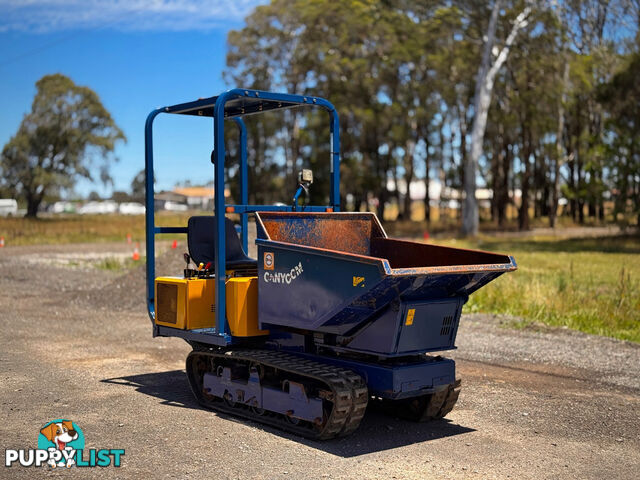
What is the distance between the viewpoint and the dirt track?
6422 mm

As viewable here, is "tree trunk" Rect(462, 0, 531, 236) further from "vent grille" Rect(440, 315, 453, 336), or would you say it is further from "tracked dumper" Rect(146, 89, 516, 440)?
"vent grille" Rect(440, 315, 453, 336)

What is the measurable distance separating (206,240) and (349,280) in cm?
239

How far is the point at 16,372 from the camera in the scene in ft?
32.1

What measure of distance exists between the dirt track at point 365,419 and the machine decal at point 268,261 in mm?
1397

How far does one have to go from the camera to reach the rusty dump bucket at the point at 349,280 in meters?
6.71

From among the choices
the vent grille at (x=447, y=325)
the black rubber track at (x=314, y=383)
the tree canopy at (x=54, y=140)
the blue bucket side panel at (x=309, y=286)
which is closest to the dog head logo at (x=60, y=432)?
the black rubber track at (x=314, y=383)

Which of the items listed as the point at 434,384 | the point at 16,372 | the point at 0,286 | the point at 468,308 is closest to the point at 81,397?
the point at 16,372

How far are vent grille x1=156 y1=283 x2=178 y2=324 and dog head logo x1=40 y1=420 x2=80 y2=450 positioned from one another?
1.45 m

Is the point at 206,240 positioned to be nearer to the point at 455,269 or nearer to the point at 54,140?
the point at 455,269

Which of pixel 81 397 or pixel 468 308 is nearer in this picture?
pixel 81 397

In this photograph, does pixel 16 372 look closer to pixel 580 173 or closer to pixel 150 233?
pixel 150 233

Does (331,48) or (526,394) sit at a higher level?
(331,48)

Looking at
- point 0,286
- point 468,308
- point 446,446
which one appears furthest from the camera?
point 0,286

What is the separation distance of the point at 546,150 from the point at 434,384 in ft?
168
